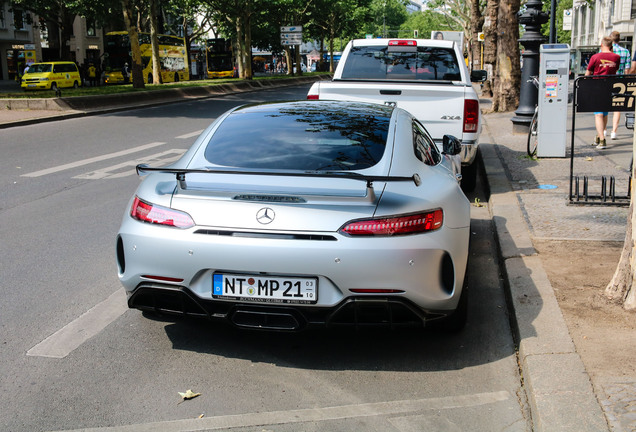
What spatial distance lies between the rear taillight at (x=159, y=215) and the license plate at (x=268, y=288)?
0.34m

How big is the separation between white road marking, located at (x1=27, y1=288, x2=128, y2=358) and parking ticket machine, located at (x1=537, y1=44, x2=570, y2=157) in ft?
26.3

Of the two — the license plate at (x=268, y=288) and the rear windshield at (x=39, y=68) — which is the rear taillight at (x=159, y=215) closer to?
the license plate at (x=268, y=288)

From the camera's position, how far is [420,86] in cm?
874

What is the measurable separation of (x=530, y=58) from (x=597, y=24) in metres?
79.6

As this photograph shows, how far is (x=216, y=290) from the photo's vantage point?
4.10 m

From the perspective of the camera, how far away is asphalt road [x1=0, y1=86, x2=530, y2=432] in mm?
3662

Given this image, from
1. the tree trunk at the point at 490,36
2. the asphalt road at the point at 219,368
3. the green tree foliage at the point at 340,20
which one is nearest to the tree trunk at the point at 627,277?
the asphalt road at the point at 219,368

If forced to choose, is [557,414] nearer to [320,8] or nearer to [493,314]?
[493,314]

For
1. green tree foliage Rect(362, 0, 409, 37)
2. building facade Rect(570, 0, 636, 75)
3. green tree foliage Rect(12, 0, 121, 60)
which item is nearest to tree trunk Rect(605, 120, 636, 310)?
green tree foliage Rect(12, 0, 121, 60)

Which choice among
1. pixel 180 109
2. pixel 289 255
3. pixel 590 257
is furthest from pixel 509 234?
pixel 180 109

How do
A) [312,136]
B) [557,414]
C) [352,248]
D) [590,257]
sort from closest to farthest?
1. [557,414]
2. [352,248]
3. [312,136]
4. [590,257]

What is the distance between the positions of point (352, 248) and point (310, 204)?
327 millimetres

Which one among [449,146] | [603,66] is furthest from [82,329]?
[603,66]

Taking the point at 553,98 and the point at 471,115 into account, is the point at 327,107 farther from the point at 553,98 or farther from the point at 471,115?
the point at 553,98
